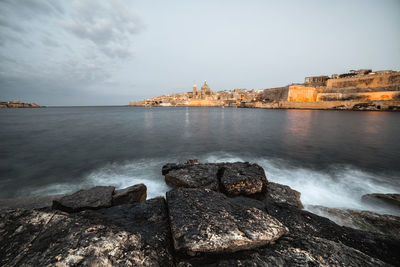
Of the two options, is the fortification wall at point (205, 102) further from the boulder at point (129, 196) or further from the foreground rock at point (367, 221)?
the boulder at point (129, 196)

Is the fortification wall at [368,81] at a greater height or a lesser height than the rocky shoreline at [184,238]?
greater

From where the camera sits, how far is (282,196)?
347cm

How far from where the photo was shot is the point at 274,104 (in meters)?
48.0

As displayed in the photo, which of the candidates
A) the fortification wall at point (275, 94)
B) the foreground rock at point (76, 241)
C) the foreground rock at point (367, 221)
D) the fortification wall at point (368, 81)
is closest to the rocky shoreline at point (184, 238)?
the foreground rock at point (76, 241)

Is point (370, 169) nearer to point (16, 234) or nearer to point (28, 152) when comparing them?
point (16, 234)

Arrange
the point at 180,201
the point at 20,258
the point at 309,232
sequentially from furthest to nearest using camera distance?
the point at 180,201 → the point at 309,232 → the point at 20,258

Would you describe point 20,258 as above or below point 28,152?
above

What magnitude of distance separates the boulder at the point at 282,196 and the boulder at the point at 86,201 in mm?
3258

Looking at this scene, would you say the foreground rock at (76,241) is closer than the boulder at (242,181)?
Yes

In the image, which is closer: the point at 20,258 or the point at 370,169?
the point at 20,258

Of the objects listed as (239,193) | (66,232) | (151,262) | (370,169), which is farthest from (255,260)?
(370,169)

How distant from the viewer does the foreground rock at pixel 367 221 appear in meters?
2.64

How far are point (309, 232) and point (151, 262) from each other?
Result: 6.12 feet

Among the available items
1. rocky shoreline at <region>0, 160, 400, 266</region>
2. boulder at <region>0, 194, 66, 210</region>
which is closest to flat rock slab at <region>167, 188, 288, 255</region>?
rocky shoreline at <region>0, 160, 400, 266</region>
